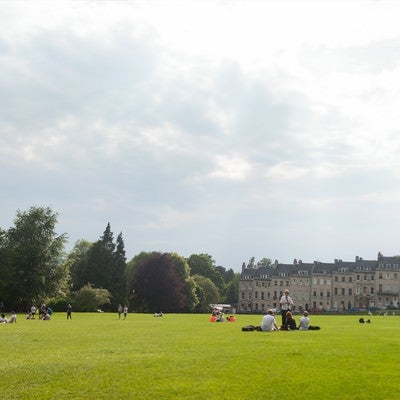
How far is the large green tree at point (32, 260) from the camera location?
337 ft

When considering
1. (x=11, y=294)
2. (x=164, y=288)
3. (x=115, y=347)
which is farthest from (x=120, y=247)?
(x=115, y=347)

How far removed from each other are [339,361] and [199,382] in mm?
5877

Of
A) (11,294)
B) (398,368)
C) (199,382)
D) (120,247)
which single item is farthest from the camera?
(120,247)

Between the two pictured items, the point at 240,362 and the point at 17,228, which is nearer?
the point at 240,362

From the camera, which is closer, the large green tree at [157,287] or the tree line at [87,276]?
the tree line at [87,276]

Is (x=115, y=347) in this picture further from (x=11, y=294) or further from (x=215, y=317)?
(x=11, y=294)

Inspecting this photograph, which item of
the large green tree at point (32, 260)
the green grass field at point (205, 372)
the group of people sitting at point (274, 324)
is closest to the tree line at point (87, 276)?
the large green tree at point (32, 260)

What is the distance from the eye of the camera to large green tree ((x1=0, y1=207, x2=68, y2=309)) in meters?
103

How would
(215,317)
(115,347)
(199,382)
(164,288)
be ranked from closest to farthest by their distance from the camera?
(199,382) < (115,347) < (215,317) < (164,288)

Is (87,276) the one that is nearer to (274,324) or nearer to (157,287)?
(157,287)

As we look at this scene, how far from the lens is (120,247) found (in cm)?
16488

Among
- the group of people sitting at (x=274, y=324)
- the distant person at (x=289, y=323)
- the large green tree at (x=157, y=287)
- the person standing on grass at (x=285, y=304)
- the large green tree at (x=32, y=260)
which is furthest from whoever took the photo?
the large green tree at (x=157, y=287)

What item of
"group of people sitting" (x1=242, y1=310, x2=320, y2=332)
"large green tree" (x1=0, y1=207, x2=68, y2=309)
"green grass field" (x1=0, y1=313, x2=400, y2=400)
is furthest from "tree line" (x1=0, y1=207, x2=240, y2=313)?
"green grass field" (x1=0, y1=313, x2=400, y2=400)

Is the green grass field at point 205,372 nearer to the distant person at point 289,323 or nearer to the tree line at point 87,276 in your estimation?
the distant person at point 289,323
